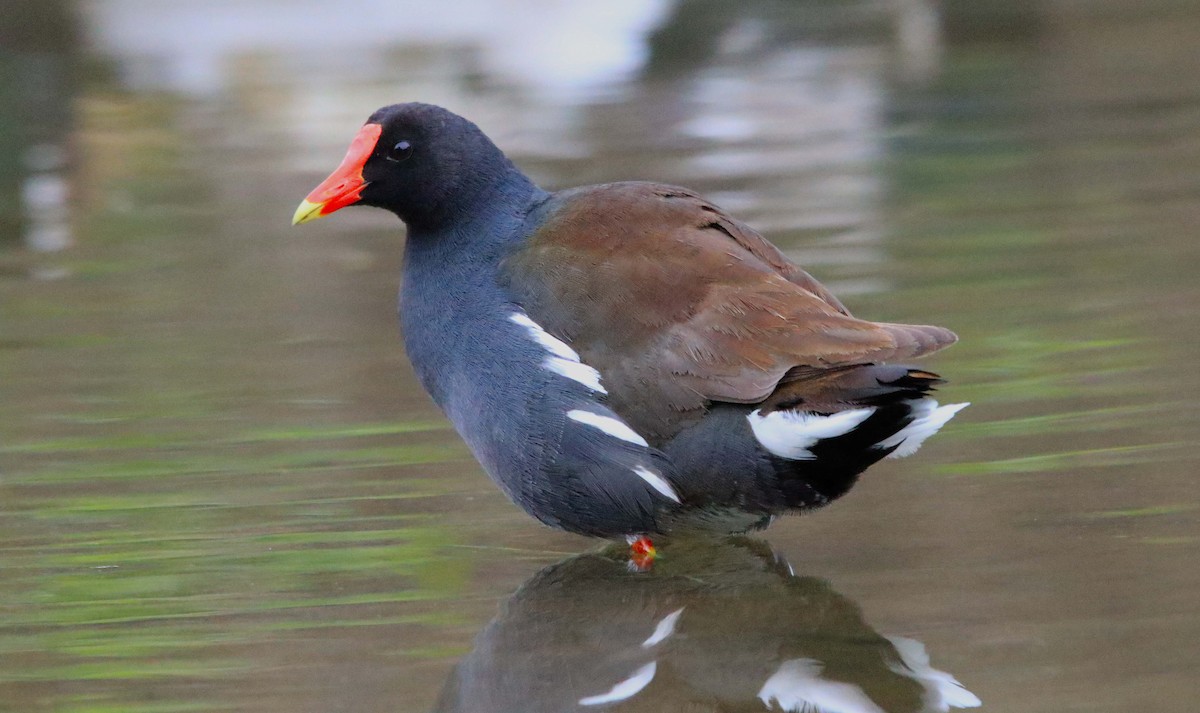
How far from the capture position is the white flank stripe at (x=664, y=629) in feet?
11.5

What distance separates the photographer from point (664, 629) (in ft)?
11.7

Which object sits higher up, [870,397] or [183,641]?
[870,397]

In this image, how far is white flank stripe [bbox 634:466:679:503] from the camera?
149 inches

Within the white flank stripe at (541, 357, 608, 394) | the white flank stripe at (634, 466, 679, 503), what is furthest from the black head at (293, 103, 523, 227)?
the white flank stripe at (634, 466, 679, 503)

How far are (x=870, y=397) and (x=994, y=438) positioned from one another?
116 centimetres

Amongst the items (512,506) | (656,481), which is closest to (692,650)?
(656,481)

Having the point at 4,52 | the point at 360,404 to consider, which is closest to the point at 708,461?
the point at 360,404

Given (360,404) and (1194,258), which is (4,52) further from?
(1194,258)

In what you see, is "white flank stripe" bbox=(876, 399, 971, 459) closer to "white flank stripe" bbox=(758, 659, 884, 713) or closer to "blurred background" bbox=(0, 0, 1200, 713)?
"blurred background" bbox=(0, 0, 1200, 713)

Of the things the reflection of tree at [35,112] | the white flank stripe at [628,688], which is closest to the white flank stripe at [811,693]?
the white flank stripe at [628,688]

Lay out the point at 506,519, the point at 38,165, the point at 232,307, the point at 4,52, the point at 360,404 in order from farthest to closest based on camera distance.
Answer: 1. the point at 4,52
2. the point at 38,165
3. the point at 232,307
4. the point at 360,404
5. the point at 506,519

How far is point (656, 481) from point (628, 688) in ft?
2.10

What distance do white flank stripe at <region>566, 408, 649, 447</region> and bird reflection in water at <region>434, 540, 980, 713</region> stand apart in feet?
1.23

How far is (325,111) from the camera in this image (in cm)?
1008
